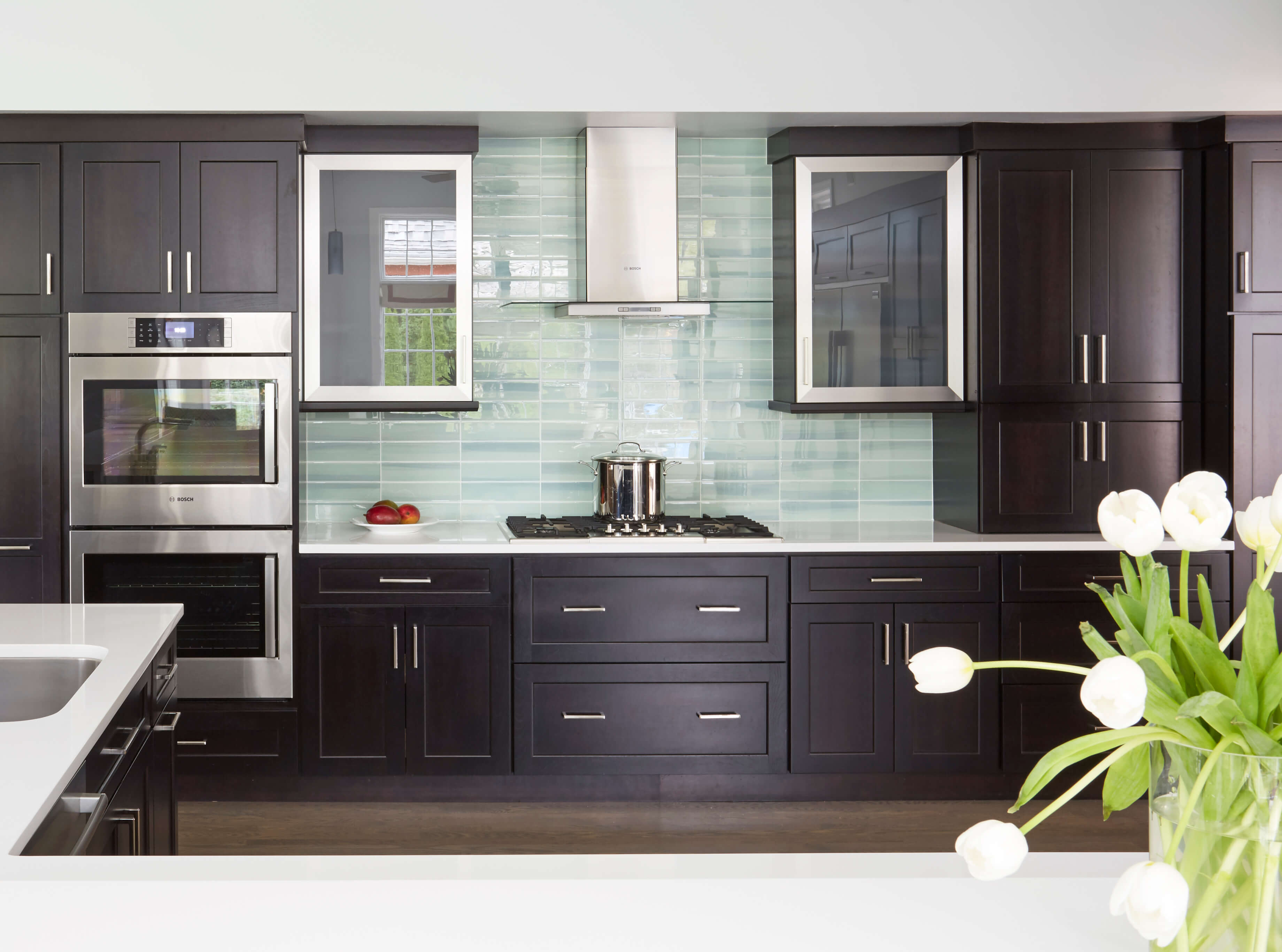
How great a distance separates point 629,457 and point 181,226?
5.54 feet

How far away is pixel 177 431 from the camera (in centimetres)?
358

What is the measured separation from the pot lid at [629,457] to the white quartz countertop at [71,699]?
1685 mm

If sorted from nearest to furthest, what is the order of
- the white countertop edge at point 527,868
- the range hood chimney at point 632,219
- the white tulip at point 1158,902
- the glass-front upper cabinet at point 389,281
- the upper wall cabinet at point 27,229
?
the white tulip at point 1158,902 → the white countertop edge at point 527,868 → the upper wall cabinet at point 27,229 → the glass-front upper cabinet at point 389,281 → the range hood chimney at point 632,219

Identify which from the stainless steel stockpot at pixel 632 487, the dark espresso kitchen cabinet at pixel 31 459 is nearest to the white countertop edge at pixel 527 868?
the stainless steel stockpot at pixel 632 487

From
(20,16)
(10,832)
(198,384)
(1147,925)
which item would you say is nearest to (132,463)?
(198,384)

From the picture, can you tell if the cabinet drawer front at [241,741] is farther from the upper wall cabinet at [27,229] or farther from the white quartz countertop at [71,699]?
the upper wall cabinet at [27,229]

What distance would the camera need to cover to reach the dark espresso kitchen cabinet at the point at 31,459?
3553mm

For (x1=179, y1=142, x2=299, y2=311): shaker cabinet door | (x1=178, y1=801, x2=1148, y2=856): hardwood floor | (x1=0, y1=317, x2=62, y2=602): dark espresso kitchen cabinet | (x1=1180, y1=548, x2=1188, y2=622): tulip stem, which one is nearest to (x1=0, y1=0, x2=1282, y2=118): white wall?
(x1=179, y1=142, x2=299, y2=311): shaker cabinet door

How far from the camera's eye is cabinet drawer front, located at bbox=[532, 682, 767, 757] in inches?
142

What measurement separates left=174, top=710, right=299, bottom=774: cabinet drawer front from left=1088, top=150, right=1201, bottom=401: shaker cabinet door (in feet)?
9.85

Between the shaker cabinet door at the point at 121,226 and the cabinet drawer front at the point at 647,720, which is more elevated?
the shaker cabinet door at the point at 121,226

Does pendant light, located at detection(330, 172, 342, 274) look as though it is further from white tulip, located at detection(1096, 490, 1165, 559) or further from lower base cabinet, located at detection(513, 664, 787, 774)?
white tulip, located at detection(1096, 490, 1165, 559)

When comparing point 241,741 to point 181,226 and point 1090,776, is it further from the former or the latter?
point 1090,776

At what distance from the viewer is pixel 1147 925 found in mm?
654
